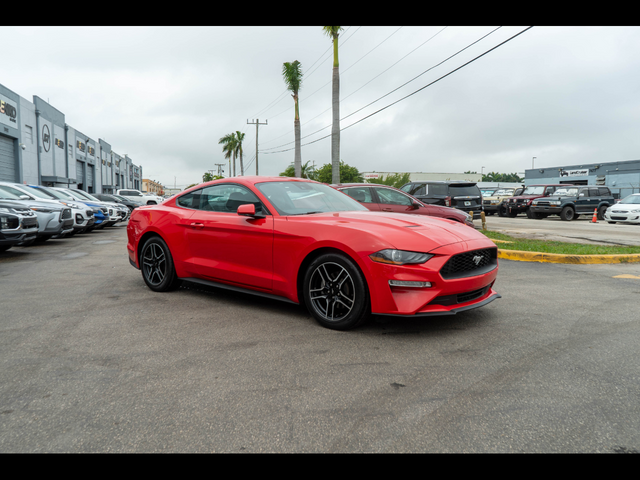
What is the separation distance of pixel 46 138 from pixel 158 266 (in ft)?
124

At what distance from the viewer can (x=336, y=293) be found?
4.16 m

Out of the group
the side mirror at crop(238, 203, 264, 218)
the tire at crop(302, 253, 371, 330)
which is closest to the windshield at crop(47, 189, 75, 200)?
the side mirror at crop(238, 203, 264, 218)

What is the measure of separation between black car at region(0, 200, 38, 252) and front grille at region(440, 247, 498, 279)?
8.76m

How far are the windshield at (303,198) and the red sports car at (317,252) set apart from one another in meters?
0.01

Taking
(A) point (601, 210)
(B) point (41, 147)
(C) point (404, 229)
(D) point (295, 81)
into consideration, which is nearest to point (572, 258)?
(C) point (404, 229)

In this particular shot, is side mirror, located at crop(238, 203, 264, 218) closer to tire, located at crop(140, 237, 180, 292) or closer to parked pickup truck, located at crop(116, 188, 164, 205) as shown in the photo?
tire, located at crop(140, 237, 180, 292)

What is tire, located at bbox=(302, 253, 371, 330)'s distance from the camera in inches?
157

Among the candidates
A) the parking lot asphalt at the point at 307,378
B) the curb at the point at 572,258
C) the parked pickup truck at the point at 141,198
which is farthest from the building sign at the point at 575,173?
the parking lot asphalt at the point at 307,378

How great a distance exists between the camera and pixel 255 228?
185 inches

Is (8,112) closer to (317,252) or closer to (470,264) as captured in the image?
(317,252)

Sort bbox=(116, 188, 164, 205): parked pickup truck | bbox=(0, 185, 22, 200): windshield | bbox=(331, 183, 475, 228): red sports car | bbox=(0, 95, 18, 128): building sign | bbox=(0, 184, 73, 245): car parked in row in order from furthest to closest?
bbox=(116, 188, 164, 205): parked pickup truck, bbox=(0, 95, 18, 128): building sign, bbox=(0, 185, 22, 200): windshield, bbox=(0, 184, 73, 245): car parked in row, bbox=(331, 183, 475, 228): red sports car

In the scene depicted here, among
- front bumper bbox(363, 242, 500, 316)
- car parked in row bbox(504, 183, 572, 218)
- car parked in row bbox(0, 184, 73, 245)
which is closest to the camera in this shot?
front bumper bbox(363, 242, 500, 316)

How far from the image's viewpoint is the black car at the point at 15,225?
350 inches
